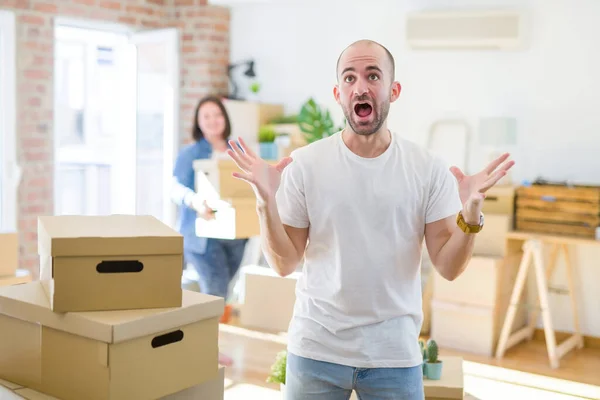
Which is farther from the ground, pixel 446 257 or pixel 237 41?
pixel 237 41

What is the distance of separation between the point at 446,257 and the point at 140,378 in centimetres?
78

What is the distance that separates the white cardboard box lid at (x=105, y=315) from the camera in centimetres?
164

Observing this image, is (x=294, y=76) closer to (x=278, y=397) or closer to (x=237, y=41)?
(x=237, y=41)

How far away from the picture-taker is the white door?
6023 millimetres

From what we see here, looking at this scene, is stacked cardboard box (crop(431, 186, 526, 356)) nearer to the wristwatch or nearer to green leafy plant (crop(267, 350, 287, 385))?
green leafy plant (crop(267, 350, 287, 385))

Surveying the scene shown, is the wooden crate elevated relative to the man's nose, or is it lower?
lower

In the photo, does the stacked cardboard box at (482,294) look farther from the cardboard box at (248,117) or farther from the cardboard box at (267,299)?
the cardboard box at (248,117)

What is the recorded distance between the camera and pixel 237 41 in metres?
6.11

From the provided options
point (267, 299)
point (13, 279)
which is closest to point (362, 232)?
point (13, 279)

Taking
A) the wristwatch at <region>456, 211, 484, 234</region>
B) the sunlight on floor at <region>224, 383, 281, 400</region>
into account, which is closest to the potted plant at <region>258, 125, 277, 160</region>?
the sunlight on floor at <region>224, 383, 281, 400</region>

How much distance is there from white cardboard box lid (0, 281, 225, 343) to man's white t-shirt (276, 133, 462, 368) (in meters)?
0.25

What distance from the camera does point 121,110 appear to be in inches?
245

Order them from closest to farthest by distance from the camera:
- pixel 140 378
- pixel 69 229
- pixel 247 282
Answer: pixel 140 378 < pixel 69 229 < pixel 247 282

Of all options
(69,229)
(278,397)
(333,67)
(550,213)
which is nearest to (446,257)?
(69,229)
